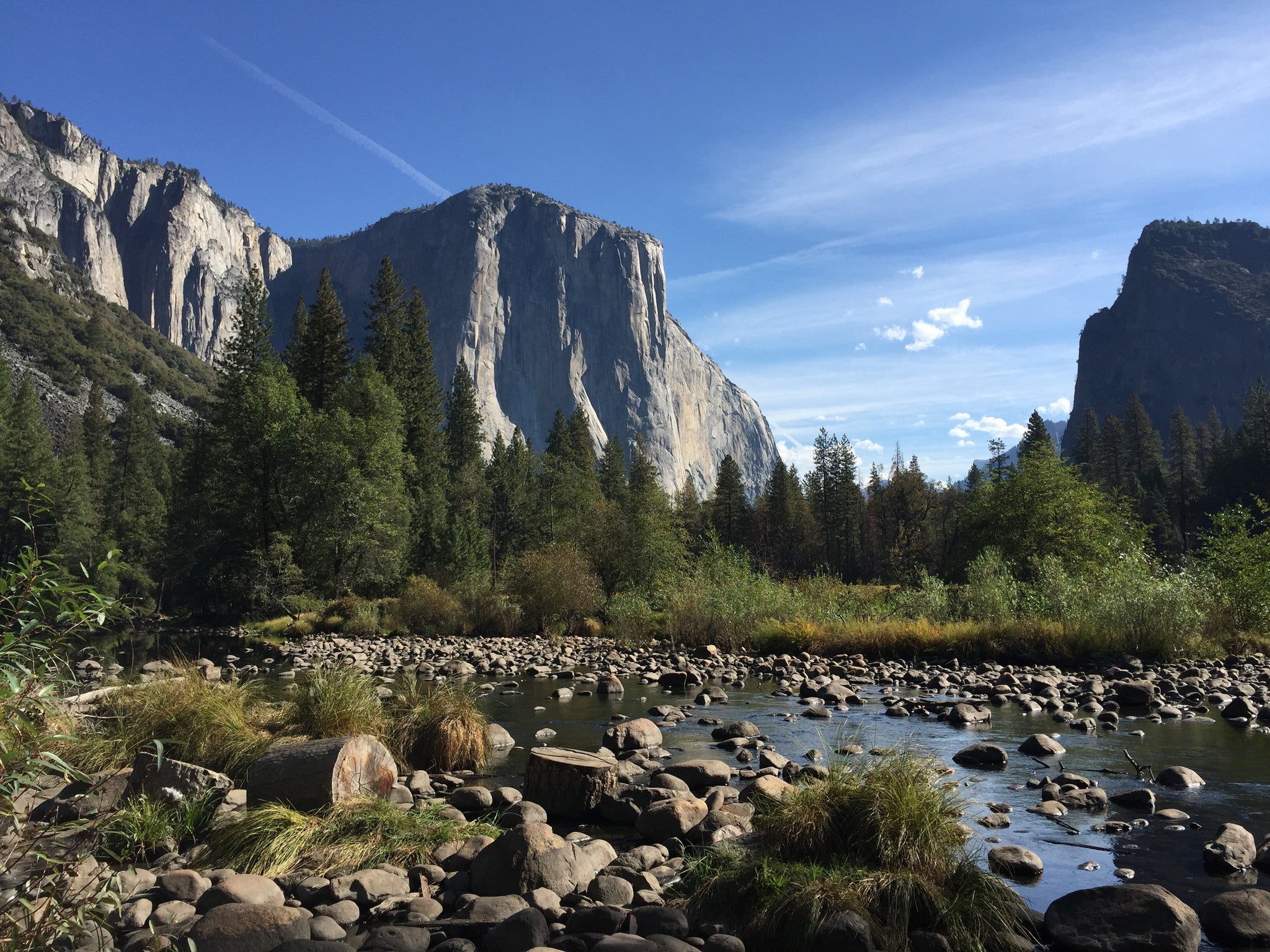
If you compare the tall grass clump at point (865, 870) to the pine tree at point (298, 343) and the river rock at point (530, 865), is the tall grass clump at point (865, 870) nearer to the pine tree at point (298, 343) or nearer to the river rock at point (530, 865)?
the river rock at point (530, 865)

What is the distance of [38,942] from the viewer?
266 cm

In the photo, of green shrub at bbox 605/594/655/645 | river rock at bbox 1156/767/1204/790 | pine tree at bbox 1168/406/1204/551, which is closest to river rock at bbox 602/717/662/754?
river rock at bbox 1156/767/1204/790

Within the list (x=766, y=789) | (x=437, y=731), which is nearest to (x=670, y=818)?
(x=766, y=789)

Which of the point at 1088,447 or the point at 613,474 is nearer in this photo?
the point at 613,474

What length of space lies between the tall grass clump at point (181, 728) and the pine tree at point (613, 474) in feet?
188

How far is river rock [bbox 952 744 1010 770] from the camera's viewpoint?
9188 mm

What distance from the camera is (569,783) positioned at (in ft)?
25.4

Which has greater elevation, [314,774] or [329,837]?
[314,774]

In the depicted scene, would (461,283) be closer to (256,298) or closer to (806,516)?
(806,516)

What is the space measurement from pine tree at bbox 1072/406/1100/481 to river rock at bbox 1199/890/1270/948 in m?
78.6

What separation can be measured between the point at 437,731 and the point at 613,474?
62.0 m

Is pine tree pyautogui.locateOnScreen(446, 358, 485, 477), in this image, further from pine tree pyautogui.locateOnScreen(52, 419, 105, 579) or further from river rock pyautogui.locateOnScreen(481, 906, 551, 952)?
river rock pyautogui.locateOnScreen(481, 906, 551, 952)

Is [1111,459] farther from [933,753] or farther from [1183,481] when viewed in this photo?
[933,753]

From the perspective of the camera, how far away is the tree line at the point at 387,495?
3388 cm
